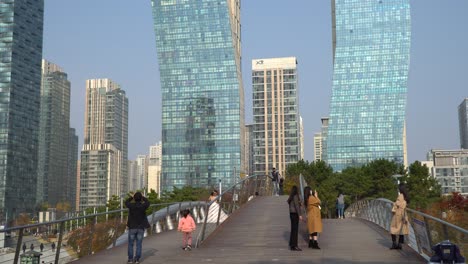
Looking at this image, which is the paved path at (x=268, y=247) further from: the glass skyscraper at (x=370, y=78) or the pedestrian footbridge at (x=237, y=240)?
the glass skyscraper at (x=370, y=78)

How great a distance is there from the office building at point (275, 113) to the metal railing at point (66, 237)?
527 feet

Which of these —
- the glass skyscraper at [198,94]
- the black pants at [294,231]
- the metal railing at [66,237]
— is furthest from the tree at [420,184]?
the glass skyscraper at [198,94]

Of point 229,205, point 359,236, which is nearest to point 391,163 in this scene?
point 229,205

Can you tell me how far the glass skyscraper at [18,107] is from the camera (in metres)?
147

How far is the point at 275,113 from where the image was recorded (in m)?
181

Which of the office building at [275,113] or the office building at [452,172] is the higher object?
the office building at [275,113]

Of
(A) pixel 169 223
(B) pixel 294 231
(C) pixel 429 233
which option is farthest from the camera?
(A) pixel 169 223

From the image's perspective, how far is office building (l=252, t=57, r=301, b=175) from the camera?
178m

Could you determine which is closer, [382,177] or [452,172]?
[382,177]

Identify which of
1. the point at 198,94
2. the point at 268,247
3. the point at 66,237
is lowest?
the point at 268,247

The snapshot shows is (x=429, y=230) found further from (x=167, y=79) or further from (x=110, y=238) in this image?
(x=167, y=79)

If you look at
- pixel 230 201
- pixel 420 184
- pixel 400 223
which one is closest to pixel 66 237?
pixel 400 223

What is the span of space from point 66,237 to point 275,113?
169 metres

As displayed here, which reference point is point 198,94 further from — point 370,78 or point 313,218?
point 313,218
